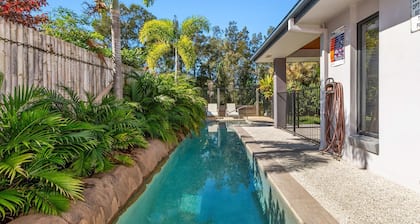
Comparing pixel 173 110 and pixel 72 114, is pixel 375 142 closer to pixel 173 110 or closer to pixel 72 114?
pixel 72 114

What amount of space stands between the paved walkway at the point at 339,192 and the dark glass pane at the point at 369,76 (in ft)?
2.50

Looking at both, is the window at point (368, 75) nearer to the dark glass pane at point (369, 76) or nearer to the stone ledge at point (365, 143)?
the dark glass pane at point (369, 76)

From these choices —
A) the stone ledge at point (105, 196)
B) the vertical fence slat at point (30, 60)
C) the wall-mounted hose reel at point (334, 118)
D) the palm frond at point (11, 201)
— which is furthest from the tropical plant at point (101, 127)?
the wall-mounted hose reel at point (334, 118)

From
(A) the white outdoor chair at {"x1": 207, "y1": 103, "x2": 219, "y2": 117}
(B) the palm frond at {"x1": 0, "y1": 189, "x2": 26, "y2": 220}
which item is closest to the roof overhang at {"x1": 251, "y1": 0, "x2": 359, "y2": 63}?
(B) the palm frond at {"x1": 0, "y1": 189, "x2": 26, "y2": 220}

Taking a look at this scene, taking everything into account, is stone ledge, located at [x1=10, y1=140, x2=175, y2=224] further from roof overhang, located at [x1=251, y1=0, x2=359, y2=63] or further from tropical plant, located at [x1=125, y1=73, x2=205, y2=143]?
roof overhang, located at [x1=251, y1=0, x2=359, y2=63]

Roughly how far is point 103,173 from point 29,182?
1.07 metres

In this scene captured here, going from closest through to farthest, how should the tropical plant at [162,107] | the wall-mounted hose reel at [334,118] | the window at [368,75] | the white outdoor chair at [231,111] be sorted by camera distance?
the window at [368,75] → the wall-mounted hose reel at [334,118] → the tropical plant at [162,107] → the white outdoor chair at [231,111]

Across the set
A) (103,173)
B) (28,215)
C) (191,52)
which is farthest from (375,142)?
(191,52)

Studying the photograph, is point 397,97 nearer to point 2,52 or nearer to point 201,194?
point 201,194

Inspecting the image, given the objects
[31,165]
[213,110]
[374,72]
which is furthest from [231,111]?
[31,165]

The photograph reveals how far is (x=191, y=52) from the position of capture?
1455 cm

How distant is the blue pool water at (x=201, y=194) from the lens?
3.65 meters

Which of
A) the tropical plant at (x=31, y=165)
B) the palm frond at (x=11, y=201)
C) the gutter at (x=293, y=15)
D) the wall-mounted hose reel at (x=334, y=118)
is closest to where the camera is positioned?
the palm frond at (x=11, y=201)

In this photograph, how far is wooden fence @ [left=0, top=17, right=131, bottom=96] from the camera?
3.55 metres
